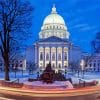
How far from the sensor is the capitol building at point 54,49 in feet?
9.23

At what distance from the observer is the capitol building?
2.81 meters

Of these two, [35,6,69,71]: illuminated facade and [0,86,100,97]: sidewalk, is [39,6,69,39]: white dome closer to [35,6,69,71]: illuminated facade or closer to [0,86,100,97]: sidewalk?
[35,6,69,71]: illuminated facade

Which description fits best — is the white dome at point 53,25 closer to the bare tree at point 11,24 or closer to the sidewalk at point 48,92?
the bare tree at point 11,24

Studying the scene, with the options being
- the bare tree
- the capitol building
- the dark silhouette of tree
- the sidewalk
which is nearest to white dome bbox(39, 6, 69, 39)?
the capitol building

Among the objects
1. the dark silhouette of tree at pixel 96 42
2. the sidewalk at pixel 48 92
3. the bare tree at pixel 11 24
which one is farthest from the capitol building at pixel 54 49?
the sidewalk at pixel 48 92

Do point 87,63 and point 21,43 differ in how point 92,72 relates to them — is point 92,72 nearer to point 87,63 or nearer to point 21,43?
Result: point 87,63

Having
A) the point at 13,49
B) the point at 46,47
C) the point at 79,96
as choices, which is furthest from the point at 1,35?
the point at 79,96

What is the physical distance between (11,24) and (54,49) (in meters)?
0.91

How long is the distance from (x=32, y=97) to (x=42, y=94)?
49 millimetres

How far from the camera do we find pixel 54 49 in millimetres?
3773

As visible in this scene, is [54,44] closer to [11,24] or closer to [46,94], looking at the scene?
[11,24]

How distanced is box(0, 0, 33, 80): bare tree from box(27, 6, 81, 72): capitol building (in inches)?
9.4

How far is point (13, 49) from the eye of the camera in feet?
11.4

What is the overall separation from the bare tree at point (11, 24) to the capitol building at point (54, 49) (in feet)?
0.79
